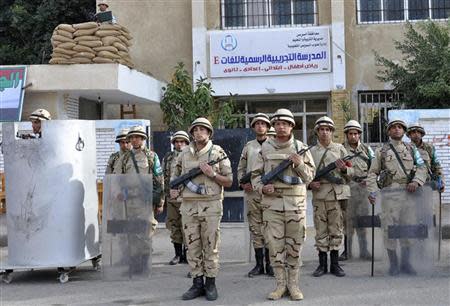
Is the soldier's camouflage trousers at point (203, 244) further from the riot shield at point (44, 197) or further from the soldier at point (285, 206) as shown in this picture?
the riot shield at point (44, 197)

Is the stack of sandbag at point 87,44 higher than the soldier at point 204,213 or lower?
higher

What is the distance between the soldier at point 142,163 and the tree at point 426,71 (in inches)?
316

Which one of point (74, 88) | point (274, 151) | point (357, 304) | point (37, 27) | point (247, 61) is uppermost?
point (37, 27)

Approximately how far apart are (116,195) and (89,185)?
57 cm

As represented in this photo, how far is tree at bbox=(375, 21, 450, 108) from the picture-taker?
13.6 meters

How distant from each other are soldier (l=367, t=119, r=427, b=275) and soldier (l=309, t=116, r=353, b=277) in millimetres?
427

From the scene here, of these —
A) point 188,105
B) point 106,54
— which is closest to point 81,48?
point 106,54

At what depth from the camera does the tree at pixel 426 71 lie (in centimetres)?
1358

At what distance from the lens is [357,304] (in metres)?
5.91

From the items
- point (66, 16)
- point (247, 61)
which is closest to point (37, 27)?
point (66, 16)

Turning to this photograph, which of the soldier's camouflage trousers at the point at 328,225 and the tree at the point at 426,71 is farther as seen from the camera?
the tree at the point at 426,71

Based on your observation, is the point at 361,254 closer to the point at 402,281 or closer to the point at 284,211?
the point at 402,281

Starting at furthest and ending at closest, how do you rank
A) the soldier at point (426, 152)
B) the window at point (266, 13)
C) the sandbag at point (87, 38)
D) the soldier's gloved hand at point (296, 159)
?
the window at point (266, 13) < the sandbag at point (87, 38) < the soldier at point (426, 152) < the soldier's gloved hand at point (296, 159)

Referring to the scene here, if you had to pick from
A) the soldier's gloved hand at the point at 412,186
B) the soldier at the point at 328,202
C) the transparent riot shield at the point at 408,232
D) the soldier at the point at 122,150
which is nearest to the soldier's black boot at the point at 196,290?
the soldier at the point at 328,202
